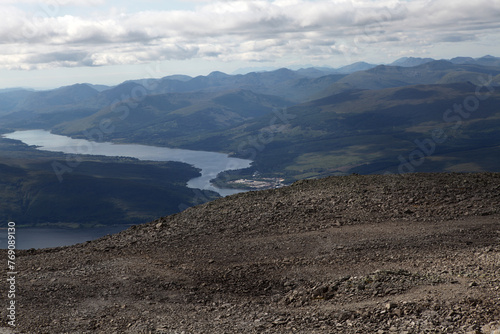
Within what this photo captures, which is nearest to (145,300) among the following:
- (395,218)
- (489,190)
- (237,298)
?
(237,298)

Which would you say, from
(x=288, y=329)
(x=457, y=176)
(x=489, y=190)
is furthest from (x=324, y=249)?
(x=457, y=176)

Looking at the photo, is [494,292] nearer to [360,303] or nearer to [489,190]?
[360,303]

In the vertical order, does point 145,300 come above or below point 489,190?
below

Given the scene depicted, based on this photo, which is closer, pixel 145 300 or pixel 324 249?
pixel 145 300

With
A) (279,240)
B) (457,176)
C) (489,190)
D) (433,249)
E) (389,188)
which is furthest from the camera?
(457,176)

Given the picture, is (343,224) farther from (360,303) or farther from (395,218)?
(360,303)

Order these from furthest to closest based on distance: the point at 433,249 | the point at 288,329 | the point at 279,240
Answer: the point at 279,240 < the point at 433,249 < the point at 288,329
